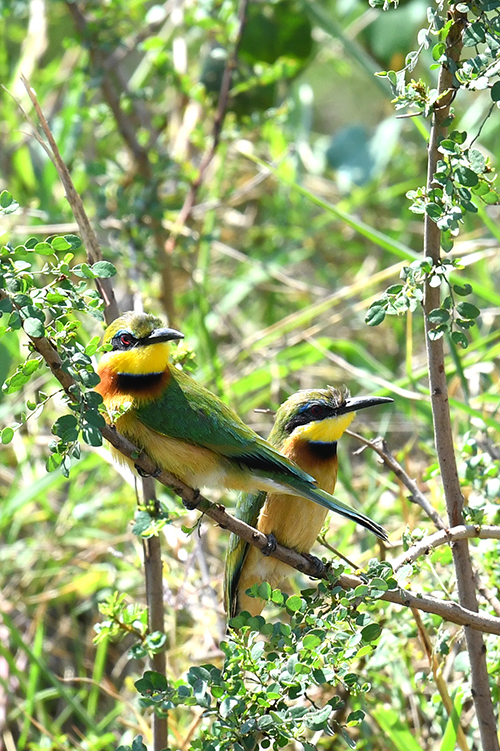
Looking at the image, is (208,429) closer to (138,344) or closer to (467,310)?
(138,344)

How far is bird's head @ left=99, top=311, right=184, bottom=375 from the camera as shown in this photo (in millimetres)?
1923

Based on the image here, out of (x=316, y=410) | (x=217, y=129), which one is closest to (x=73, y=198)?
(x=316, y=410)

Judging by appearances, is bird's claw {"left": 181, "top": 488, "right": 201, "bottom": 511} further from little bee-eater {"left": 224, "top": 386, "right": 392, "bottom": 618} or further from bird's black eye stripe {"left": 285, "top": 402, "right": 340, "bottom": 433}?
bird's black eye stripe {"left": 285, "top": 402, "right": 340, "bottom": 433}

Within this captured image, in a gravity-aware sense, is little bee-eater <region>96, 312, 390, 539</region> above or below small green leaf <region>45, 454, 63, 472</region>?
above

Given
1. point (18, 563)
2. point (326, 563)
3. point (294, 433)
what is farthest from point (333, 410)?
point (18, 563)

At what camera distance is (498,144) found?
142 inches

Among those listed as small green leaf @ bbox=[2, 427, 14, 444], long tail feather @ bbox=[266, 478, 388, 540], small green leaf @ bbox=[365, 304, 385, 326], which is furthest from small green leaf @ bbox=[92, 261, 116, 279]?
long tail feather @ bbox=[266, 478, 388, 540]

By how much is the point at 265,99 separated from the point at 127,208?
77 centimetres

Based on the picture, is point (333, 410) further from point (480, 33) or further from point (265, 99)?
point (265, 99)

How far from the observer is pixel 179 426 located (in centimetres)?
186

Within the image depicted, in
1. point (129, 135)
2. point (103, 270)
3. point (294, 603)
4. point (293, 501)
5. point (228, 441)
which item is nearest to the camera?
point (103, 270)

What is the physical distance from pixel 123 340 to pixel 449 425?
84cm

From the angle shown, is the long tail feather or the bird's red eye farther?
the bird's red eye

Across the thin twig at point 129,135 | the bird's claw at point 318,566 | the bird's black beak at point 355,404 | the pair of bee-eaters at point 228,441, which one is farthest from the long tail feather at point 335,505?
the thin twig at point 129,135
